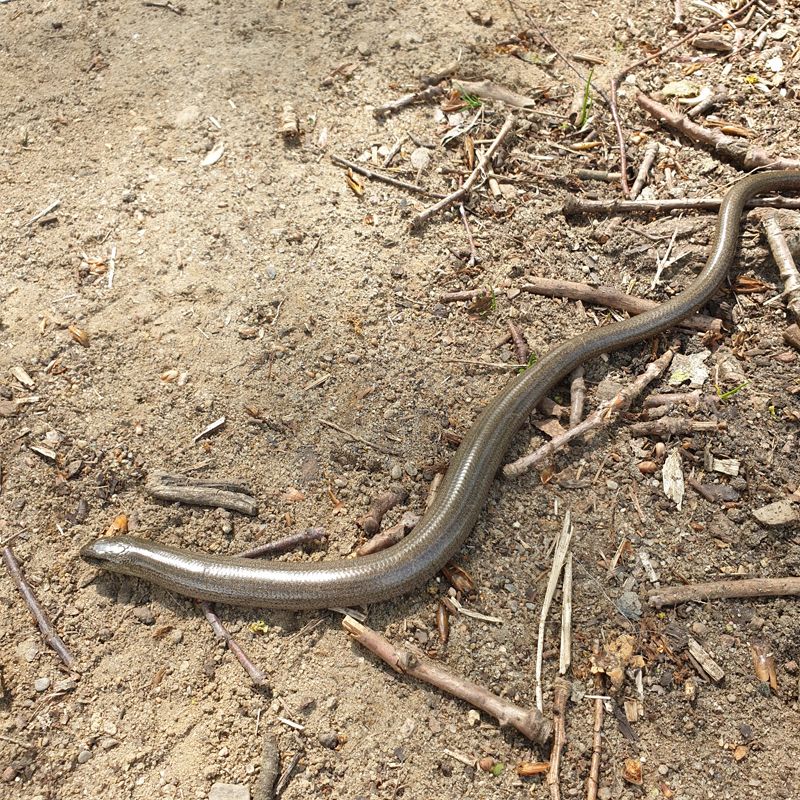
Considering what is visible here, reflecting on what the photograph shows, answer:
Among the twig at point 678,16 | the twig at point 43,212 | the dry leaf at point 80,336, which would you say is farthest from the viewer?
the twig at point 678,16

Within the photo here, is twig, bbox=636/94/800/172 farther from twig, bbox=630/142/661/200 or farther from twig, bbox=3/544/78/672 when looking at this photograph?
twig, bbox=3/544/78/672

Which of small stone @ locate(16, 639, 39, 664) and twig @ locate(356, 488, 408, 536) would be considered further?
twig @ locate(356, 488, 408, 536)

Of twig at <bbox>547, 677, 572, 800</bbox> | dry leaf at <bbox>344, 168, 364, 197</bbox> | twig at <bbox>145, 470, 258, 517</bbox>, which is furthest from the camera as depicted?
dry leaf at <bbox>344, 168, 364, 197</bbox>

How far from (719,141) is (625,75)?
1.45 meters

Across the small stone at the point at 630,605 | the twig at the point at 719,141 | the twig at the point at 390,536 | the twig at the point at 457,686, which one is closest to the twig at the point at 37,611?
the twig at the point at 457,686

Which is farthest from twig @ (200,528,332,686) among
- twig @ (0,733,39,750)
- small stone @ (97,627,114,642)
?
twig @ (0,733,39,750)

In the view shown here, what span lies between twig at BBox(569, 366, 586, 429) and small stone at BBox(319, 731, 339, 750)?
2.77 metres

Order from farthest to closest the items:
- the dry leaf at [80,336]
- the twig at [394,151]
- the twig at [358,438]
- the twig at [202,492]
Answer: the twig at [394,151], the dry leaf at [80,336], the twig at [358,438], the twig at [202,492]

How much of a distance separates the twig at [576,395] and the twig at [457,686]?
2.06 metres

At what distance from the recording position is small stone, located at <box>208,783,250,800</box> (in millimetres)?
3490

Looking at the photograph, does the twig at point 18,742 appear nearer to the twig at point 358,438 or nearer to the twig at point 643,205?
the twig at point 358,438

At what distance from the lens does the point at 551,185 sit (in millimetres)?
5742

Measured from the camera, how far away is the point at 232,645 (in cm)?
396

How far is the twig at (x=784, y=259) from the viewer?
4873 mm
